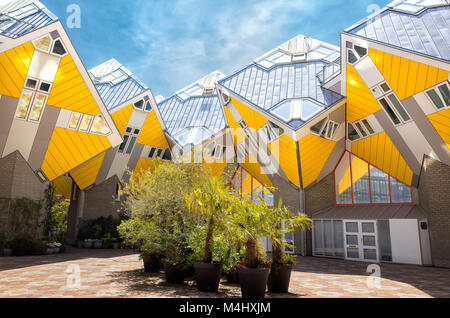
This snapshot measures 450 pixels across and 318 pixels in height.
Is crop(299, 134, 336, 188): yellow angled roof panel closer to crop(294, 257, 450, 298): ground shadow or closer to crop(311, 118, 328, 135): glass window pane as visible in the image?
crop(311, 118, 328, 135): glass window pane

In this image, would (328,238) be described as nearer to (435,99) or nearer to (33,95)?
(435,99)

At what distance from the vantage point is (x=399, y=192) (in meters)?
17.8

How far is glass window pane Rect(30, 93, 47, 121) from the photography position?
1587cm

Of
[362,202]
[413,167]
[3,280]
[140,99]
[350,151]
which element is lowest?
[3,280]

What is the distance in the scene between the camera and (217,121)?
26.1 metres

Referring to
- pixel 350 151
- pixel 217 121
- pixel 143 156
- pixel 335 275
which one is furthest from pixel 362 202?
pixel 143 156

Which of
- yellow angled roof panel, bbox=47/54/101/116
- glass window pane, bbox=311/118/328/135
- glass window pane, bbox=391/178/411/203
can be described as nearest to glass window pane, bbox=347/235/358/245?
glass window pane, bbox=391/178/411/203

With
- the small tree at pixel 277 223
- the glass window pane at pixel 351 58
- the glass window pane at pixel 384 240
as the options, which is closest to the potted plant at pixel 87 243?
the small tree at pixel 277 223

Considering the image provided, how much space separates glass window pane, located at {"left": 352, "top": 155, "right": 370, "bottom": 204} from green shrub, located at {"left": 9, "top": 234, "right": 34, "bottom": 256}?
18.4 meters

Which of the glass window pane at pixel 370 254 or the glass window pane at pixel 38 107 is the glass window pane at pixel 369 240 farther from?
the glass window pane at pixel 38 107

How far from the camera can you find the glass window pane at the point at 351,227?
18.1 m

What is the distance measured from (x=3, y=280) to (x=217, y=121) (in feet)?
62.3

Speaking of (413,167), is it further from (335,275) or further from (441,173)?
(335,275)

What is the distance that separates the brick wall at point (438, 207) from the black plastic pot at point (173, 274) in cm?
1244
